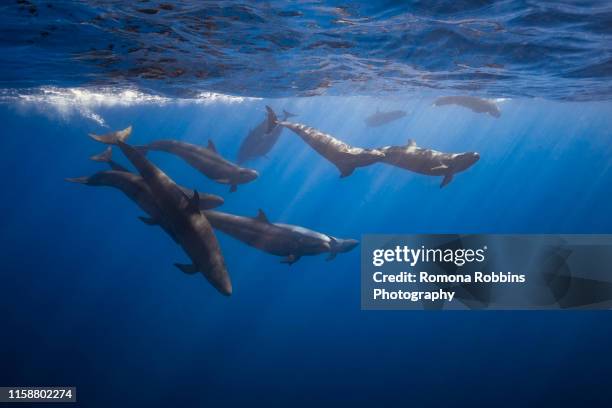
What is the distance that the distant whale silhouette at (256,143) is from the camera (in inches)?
732

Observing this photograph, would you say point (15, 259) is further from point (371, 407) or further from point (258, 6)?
point (258, 6)

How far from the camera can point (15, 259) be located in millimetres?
47781

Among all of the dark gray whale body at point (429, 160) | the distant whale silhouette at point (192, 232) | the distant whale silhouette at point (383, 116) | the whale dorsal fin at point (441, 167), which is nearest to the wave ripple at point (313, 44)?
the distant whale silhouette at point (383, 116)

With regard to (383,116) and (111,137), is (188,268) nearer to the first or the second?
(111,137)

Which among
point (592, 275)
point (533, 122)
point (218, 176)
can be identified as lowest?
point (592, 275)

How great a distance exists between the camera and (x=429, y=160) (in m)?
11.6

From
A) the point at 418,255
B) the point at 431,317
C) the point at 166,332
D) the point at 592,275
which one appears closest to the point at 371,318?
the point at 431,317

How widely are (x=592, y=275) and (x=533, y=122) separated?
47.6m

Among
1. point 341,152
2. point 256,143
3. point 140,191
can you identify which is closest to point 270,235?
point 341,152

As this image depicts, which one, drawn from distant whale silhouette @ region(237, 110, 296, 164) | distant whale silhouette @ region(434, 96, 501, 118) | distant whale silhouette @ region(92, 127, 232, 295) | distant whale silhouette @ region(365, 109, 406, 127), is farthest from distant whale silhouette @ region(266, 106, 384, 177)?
distant whale silhouette @ region(434, 96, 501, 118)

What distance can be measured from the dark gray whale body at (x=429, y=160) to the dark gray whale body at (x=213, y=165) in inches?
205

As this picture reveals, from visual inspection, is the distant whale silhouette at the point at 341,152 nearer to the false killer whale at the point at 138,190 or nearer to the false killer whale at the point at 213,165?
the false killer whale at the point at 213,165

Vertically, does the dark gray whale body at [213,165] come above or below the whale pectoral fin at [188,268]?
above

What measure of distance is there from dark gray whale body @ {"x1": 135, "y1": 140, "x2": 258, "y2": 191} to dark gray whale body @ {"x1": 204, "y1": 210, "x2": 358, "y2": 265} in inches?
79.9
